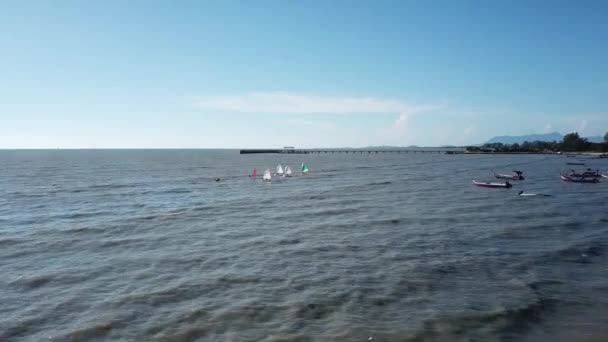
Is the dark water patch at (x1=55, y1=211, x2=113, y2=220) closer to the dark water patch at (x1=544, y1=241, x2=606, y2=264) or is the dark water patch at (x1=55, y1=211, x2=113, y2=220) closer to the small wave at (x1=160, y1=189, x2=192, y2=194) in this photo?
the small wave at (x1=160, y1=189, x2=192, y2=194)

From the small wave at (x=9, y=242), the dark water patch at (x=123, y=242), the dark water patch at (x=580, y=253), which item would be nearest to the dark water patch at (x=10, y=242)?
the small wave at (x=9, y=242)

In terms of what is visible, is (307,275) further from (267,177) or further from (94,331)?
(267,177)

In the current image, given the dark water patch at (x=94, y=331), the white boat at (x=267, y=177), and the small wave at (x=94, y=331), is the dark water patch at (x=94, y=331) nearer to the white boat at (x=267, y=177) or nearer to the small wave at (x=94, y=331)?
the small wave at (x=94, y=331)

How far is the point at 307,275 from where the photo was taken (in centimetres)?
1903

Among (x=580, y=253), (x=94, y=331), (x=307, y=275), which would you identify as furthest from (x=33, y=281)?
(x=580, y=253)

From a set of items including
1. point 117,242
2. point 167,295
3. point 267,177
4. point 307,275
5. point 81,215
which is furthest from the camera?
point 267,177

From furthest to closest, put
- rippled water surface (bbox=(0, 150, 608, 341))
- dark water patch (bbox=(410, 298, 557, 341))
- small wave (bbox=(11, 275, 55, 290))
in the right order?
small wave (bbox=(11, 275, 55, 290)) → rippled water surface (bbox=(0, 150, 608, 341)) → dark water patch (bbox=(410, 298, 557, 341))

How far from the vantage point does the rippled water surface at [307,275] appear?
13734mm

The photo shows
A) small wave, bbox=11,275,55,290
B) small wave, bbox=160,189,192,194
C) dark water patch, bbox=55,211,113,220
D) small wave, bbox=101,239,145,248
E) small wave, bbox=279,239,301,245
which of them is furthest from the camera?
small wave, bbox=160,189,192,194

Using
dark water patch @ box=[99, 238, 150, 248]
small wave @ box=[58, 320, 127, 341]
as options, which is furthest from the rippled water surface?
dark water patch @ box=[99, 238, 150, 248]

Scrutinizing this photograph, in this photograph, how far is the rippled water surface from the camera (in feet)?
45.1

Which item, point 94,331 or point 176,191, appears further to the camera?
point 176,191

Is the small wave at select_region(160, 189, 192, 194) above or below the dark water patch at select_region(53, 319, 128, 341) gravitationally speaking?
above

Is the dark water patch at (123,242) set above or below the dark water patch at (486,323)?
above
